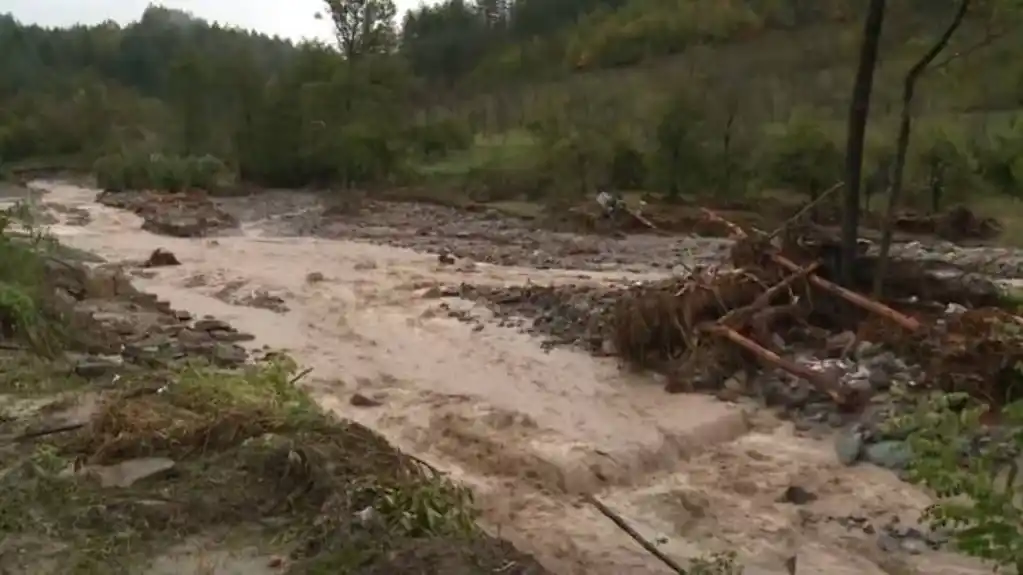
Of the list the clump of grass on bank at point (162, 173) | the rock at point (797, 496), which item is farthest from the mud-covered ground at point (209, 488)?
the clump of grass on bank at point (162, 173)

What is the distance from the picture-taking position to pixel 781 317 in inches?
389

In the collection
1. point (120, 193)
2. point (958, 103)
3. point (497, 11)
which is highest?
point (497, 11)

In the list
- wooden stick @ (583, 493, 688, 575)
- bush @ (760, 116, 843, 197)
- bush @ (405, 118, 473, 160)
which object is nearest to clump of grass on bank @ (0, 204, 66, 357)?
wooden stick @ (583, 493, 688, 575)

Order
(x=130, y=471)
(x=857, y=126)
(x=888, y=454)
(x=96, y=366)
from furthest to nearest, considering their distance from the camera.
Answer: (x=857, y=126) < (x=96, y=366) < (x=888, y=454) < (x=130, y=471)

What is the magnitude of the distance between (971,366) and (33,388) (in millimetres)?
6909

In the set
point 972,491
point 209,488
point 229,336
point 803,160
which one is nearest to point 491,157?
point 803,160

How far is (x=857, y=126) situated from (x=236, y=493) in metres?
7.86

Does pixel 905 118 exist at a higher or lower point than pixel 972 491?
higher

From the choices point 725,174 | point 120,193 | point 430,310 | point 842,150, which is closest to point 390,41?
point 120,193

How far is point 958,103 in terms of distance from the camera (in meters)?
23.8

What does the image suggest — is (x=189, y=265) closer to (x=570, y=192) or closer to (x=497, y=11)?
(x=570, y=192)

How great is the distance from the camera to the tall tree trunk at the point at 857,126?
399 inches

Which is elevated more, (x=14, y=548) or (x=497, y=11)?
(x=497, y=11)

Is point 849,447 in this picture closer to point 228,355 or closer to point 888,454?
point 888,454
